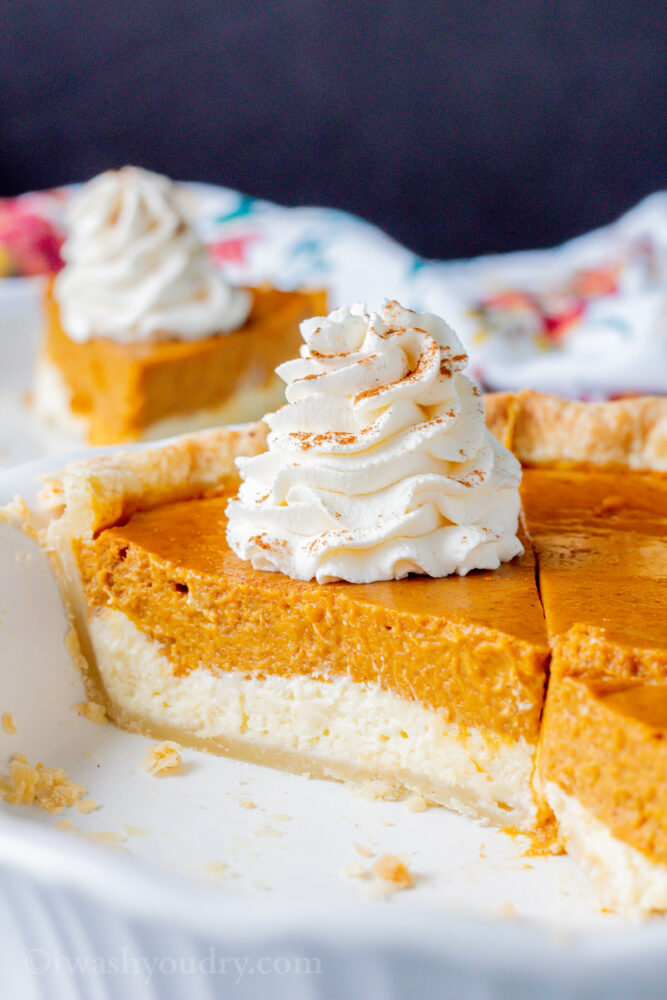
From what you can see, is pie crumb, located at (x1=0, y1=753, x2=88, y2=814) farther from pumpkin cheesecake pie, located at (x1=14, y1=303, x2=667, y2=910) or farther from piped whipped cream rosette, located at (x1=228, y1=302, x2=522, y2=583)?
piped whipped cream rosette, located at (x1=228, y1=302, x2=522, y2=583)

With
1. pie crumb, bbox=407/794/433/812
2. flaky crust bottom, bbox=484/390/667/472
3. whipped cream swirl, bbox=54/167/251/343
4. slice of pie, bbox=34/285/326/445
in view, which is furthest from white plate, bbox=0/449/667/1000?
whipped cream swirl, bbox=54/167/251/343

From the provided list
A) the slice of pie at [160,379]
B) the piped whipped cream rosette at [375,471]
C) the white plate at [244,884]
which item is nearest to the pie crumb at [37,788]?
the white plate at [244,884]

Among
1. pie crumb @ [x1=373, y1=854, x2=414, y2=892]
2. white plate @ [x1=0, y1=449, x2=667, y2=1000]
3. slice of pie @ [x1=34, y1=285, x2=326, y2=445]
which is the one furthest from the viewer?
slice of pie @ [x1=34, y1=285, x2=326, y2=445]

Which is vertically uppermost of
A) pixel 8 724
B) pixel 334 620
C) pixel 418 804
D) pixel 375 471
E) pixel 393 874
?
pixel 375 471

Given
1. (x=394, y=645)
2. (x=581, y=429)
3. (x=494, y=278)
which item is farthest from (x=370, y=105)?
(x=394, y=645)

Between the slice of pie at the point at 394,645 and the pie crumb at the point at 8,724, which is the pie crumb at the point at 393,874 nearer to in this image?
the slice of pie at the point at 394,645

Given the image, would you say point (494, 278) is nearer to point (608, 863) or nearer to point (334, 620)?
point (334, 620)
